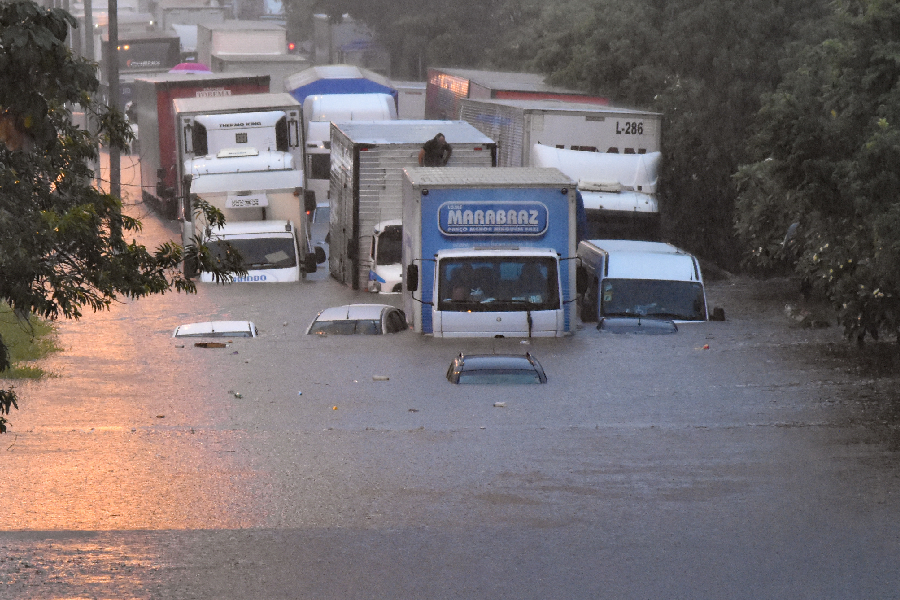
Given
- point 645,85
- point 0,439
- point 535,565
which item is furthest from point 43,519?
point 645,85

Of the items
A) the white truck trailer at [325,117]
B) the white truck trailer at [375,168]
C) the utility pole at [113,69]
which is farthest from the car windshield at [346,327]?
the utility pole at [113,69]

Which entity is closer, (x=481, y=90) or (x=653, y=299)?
(x=653, y=299)

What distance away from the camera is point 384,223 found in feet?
80.8

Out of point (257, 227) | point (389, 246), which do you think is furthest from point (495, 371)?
point (257, 227)

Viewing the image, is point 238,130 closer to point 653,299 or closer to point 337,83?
point 337,83

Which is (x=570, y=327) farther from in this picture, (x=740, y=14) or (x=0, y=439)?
(x=740, y=14)

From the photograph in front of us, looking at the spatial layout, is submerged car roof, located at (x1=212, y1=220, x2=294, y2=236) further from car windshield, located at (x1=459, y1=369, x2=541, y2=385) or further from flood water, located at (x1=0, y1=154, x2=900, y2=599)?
car windshield, located at (x1=459, y1=369, x2=541, y2=385)

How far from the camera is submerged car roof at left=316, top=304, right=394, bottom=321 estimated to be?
2009 centimetres

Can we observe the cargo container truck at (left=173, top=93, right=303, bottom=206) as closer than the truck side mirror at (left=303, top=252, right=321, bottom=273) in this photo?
No

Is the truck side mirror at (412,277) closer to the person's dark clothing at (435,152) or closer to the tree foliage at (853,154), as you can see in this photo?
the tree foliage at (853,154)

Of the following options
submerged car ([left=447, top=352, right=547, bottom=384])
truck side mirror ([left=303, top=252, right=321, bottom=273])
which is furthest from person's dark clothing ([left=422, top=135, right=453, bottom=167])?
submerged car ([left=447, top=352, right=547, bottom=384])

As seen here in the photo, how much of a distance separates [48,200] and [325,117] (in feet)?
97.5

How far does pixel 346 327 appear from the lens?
20.0 m

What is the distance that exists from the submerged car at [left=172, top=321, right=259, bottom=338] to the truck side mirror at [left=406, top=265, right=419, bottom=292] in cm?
278
